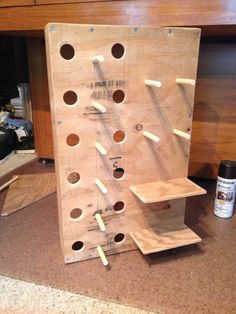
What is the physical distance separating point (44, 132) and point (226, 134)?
78cm

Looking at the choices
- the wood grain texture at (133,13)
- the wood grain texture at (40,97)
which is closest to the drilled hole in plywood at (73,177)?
the wood grain texture at (133,13)

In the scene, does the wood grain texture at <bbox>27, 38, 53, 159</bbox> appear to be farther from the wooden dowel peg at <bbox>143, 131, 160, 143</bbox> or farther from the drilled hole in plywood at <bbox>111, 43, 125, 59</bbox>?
the wooden dowel peg at <bbox>143, 131, 160, 143</bbox>

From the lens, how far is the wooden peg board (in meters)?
0.59

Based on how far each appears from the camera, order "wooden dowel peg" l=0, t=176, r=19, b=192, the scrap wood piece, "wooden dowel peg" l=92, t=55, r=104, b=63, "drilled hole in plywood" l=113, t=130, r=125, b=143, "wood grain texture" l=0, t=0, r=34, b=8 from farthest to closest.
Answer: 1. "wooden dowel peg" l=0, t=176, r=19, b=192
2. the scrap wood piece
3. "wood grain texture" l=0, t=0, r=34, b=8
4. "drilled hole in plywood" l=113, t=130, r=125, b=143
5. "wooden dowel peg" l=92, t=55, r=104, b=63

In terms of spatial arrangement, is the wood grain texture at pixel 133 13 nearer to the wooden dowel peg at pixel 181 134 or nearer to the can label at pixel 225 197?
the wooden dowel peg at pixel 181 134

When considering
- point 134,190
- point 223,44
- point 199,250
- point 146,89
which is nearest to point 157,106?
point 146,89

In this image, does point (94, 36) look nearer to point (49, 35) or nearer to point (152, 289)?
point (49, 35)

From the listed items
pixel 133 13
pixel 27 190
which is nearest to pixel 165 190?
pixel 133 13

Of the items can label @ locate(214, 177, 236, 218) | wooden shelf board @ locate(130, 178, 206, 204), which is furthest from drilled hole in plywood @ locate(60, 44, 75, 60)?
can label @ locate(214, 177, 236, 218)

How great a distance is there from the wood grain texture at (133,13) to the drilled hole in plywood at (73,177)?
1.34 ft

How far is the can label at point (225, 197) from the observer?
33.9 inches

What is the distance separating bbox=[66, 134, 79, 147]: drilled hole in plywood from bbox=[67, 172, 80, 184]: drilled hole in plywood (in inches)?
2.7

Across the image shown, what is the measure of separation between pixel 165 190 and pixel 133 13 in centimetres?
46

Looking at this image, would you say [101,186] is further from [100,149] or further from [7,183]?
[7,183]
